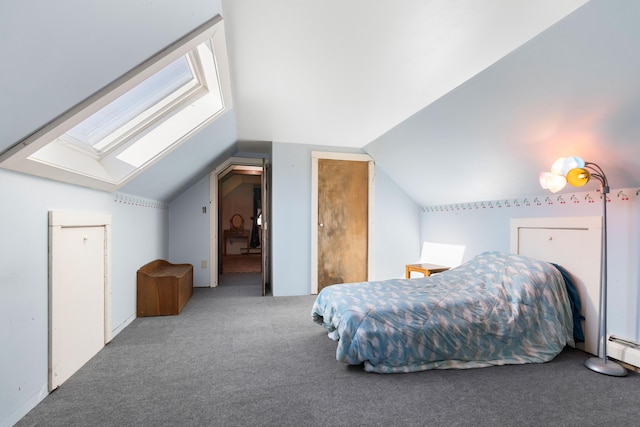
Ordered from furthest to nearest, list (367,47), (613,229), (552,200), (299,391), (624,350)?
(552,200)
(613,229)
(624,350)
(367,47)
(299,391)

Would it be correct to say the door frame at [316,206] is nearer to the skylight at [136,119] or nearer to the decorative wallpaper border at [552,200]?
the decorative wallpaper border at [552,200]

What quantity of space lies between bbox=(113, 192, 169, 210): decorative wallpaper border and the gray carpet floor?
49.9 inches

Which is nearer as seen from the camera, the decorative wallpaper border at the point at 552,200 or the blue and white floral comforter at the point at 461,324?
the blue and white floral comforter at the point at 461,324

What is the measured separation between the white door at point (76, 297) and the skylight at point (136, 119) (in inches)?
15.8

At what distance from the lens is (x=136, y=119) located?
252 cm

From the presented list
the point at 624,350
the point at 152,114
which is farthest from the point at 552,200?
the point at 152,114

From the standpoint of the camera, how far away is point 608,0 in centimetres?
147

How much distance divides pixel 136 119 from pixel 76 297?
1368mm

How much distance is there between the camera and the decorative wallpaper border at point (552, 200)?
91.8 inches

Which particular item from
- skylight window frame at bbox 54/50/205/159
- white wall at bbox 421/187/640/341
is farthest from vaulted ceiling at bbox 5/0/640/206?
skylight window frame at bbox 54/50/205/159

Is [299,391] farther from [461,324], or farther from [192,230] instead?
[192,230]

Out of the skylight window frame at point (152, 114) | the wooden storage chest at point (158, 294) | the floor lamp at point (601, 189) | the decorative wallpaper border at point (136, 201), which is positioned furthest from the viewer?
the wooden storage chest at point (158, 294)

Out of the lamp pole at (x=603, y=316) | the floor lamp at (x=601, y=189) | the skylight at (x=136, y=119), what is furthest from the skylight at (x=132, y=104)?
the lamp pole at (x=603, y=316)

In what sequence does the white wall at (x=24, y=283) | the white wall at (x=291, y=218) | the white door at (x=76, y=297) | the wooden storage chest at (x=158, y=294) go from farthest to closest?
the white wall at (x=291, y=218) < the wooden storage chest at (x=158, y=294) < the white door at (x=76, y=297) < the white wall at (x=24, y=283)
